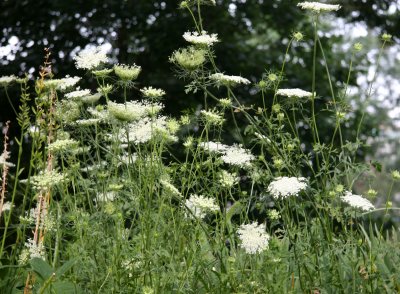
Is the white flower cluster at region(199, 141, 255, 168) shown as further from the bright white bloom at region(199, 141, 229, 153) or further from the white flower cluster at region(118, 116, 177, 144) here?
the white flower cluster at region(118, 116, 177, 144)

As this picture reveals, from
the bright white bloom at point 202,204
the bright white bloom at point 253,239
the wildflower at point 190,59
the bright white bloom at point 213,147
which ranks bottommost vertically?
the bright white bloom at point 253,239

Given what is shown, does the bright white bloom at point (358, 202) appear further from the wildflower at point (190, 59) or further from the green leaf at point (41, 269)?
the green leaf at point (41, 269)

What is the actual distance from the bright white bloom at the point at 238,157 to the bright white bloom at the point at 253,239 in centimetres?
28

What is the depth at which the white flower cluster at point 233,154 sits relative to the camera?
2811 millimetres

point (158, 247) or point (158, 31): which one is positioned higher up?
point (158, 247)

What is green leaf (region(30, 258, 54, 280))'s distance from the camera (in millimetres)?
2150

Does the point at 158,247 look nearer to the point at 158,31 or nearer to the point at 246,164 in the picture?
the point at 246,164

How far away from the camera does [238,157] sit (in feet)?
9.34

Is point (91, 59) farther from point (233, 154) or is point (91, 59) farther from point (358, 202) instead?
point (358, 202)

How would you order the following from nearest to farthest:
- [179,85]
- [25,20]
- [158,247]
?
[158,247] → [179,85] → [25,20]

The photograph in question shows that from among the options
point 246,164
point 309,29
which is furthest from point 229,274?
point 309,29

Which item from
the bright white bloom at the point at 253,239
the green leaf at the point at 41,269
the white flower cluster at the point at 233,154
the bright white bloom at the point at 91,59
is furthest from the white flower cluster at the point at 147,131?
the green leaf at the point at 41,269

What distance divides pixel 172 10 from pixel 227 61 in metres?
0.80

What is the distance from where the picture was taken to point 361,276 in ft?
8.94
